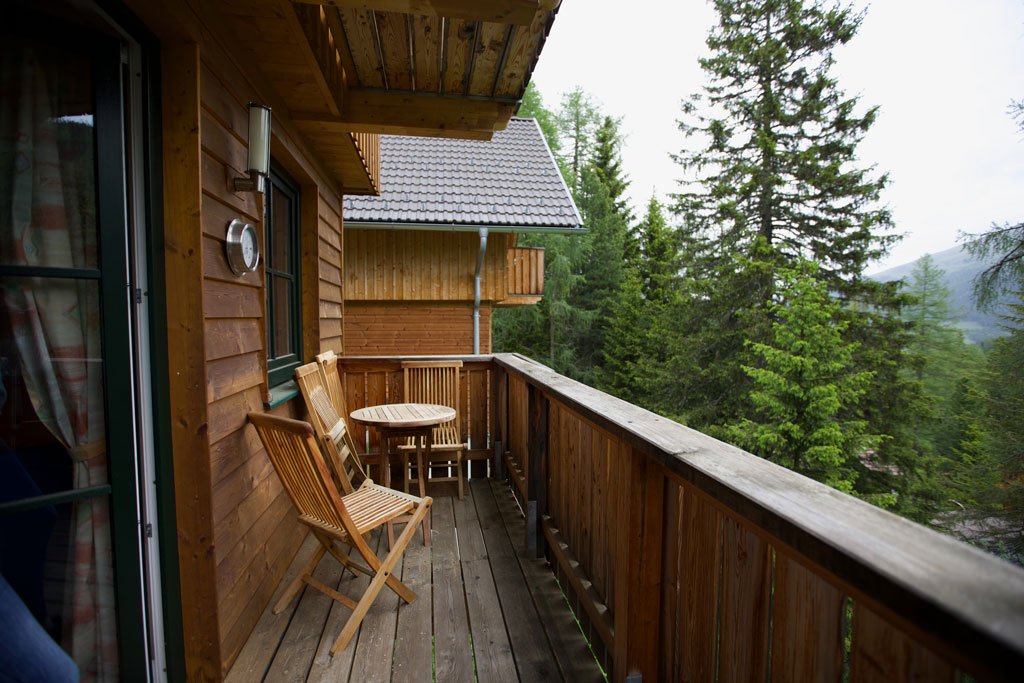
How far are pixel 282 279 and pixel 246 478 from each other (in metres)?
1.48

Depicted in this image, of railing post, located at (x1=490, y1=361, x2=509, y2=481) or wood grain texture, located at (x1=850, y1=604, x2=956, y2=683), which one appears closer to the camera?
wood grain texture, located at (x1=850, y1=604, x2=956, y2=683)

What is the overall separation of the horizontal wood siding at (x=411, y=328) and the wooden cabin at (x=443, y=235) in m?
0.02

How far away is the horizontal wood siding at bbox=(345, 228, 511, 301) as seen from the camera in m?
9.16

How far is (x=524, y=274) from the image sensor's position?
10.9 metres

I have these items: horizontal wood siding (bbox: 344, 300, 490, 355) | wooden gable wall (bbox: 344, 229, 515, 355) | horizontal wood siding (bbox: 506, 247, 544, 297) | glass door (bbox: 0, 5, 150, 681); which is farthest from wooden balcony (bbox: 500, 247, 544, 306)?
glass door (bbox: 0, 5, 150, 681)

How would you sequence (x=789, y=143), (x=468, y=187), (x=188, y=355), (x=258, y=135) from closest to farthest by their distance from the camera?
(x=188, y=355) → (x=258, y=135) → (x=468, y=187) → (x=789, y=143)

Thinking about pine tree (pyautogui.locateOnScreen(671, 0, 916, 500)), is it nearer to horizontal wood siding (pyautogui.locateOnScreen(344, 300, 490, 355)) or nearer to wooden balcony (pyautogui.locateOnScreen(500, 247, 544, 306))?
wooden balcony (pyautogui.locateOnScreen(500, 247, 544, 306))

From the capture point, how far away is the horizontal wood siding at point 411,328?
31.7 ft

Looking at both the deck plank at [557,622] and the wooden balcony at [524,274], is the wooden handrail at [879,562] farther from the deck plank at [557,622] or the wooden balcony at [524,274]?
the wooden balcony at [524,274]

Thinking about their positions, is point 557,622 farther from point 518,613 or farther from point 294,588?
point 294,588

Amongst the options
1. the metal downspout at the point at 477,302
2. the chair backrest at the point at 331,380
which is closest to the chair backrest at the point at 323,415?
the chair backrest at the point at 331,380

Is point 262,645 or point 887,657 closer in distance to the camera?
point 887,657

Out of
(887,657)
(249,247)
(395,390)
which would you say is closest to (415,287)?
(395,390)

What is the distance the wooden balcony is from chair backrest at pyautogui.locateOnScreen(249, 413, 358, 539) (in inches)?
336
